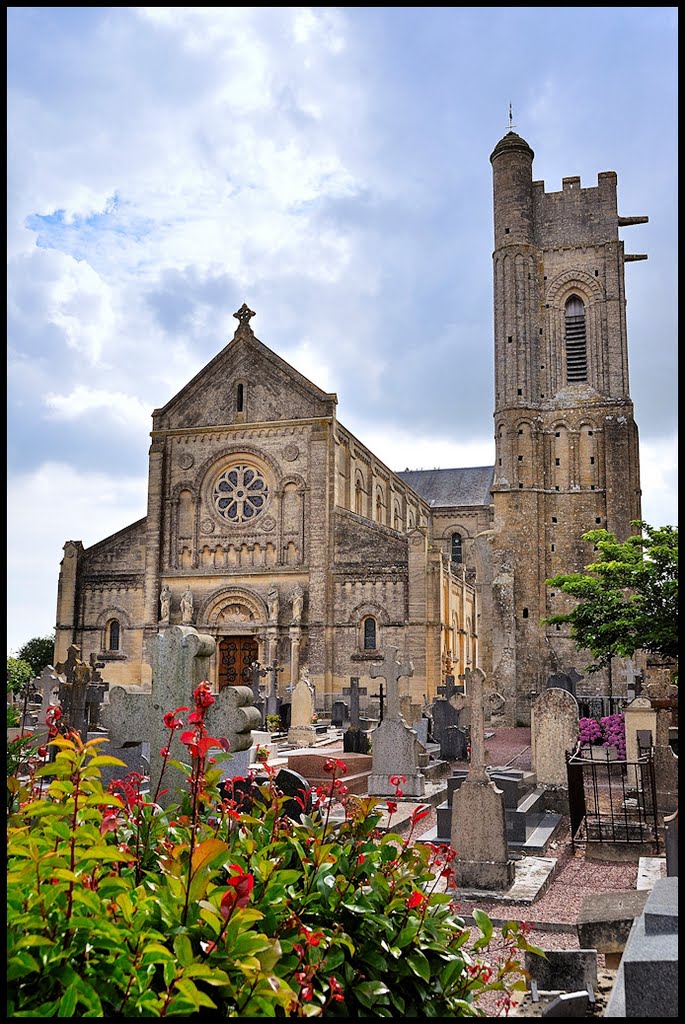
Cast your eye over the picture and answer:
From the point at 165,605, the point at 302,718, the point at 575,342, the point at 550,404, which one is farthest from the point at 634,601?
the point at 575,342

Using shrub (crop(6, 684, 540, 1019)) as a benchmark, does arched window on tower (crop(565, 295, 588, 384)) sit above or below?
above

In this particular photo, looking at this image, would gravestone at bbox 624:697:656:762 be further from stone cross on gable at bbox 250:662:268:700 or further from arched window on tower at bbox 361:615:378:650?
arched window on tower at bbox 361:615:378:650

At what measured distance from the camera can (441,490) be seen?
197 feet

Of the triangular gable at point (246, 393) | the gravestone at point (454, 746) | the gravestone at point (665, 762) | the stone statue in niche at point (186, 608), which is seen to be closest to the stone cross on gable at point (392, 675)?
the gravestone at point (454, 746)

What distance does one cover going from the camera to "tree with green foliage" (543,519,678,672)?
54.4ft

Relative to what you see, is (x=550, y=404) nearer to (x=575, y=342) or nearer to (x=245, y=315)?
(x=575, y=342)

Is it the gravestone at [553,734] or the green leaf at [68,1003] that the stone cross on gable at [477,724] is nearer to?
the gravestone at [553,734]

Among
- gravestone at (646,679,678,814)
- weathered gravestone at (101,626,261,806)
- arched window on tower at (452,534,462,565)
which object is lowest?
gravestone at (646,679,678,814)

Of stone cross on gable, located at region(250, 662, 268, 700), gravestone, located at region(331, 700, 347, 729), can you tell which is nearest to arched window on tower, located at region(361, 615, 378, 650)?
stone cross on gable, located at region(250, 662, 268, 700)

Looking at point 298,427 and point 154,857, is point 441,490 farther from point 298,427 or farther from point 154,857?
point 154,857

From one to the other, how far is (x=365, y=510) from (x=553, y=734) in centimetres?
2422

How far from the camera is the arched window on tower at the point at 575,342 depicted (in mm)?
37125

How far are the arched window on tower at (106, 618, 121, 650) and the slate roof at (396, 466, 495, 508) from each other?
26045 mm

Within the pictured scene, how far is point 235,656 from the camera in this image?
33.3 metres
